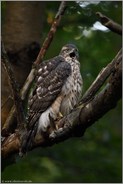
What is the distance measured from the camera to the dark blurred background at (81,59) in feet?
18.7

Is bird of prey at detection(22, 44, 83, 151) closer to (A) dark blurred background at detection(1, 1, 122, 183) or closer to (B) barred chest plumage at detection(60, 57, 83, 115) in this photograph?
(B) barred chest plumage at detection(60, 57, 83, 115)

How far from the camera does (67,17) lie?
6730 millimetres

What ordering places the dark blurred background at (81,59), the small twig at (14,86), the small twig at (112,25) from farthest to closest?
the dark blurred background at (81,59) → the small twig at (14,86) → the small twig at (112,25)

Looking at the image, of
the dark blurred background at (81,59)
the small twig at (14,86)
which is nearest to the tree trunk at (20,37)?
the dark blurred background at (81,59)

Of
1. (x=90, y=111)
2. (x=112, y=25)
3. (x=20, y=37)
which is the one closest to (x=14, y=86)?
(x=90, y=111)

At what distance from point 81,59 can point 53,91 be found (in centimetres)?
212

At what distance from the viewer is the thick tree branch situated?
11.5 feet

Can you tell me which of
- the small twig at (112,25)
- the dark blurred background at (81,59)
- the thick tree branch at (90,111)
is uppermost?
the small twig at (112,25)

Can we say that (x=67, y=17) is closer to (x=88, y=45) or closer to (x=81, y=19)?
(x=81, y=19)

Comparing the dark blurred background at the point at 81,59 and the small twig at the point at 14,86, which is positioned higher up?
the small twig at the point at 14,86

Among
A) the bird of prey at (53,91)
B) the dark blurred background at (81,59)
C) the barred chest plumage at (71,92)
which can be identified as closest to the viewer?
the bird of prey at (53,91)

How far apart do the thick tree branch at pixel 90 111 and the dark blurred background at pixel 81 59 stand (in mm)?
1389

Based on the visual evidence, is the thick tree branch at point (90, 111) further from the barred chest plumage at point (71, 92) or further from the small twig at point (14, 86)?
the barred chest plumage at point (71, 92)

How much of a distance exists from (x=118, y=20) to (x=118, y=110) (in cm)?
133
